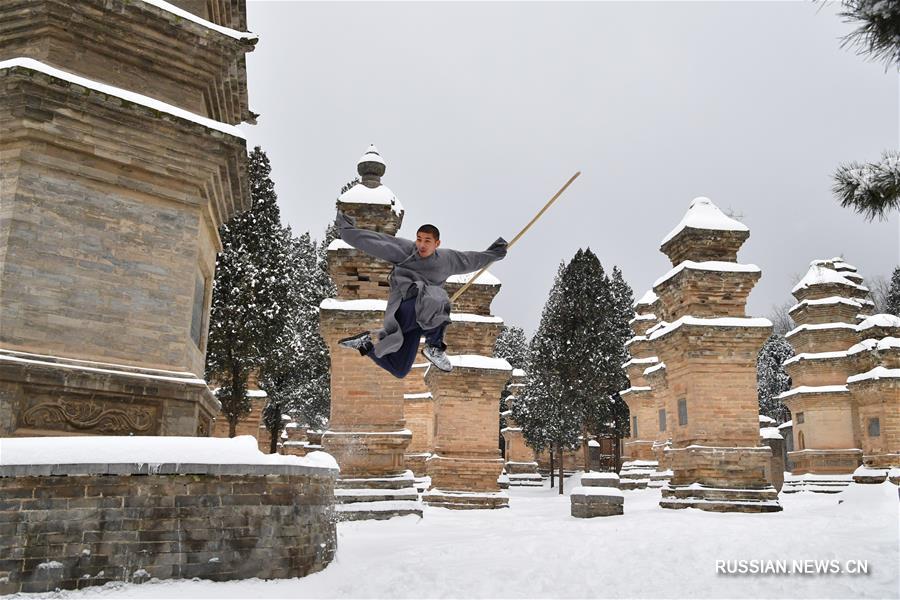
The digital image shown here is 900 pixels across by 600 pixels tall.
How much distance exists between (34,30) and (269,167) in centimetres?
1617

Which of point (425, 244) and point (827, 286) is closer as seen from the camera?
point (425, 244)

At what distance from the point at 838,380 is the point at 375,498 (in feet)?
69.9

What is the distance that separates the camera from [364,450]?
1467 cm

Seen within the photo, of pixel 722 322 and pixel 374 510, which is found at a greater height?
pixel 722 322

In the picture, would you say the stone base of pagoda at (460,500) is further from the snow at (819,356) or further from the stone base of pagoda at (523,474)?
the stone base of pagoda at (523,474)

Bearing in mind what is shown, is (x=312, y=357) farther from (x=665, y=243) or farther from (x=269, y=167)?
(x=665, y=243)

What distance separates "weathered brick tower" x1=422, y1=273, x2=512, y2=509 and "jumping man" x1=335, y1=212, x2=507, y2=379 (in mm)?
13608

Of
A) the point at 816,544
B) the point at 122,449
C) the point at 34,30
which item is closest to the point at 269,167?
the point at 34,30

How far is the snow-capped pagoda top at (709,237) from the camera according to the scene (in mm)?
18109

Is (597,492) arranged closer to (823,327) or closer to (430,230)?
(430,230)

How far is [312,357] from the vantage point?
35438 millimetres

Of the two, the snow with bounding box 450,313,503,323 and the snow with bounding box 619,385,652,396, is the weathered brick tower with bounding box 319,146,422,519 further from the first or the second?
the snow with bounding box 619,385,652,396

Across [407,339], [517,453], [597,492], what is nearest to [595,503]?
[597,492]

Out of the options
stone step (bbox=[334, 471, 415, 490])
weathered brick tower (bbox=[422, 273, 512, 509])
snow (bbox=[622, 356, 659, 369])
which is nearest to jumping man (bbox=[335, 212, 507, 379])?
stone step (bbox=[334, 471, 415, 490])
